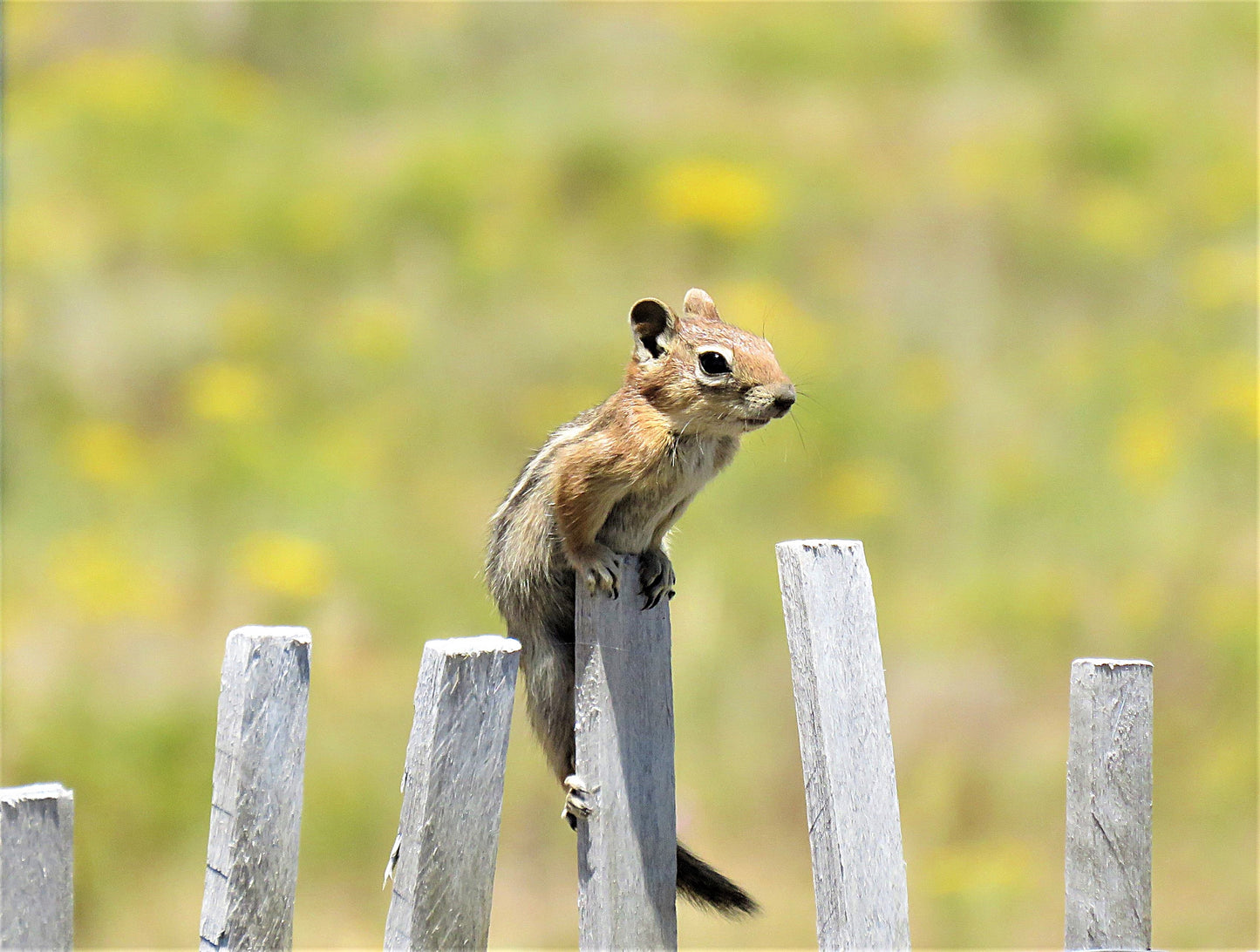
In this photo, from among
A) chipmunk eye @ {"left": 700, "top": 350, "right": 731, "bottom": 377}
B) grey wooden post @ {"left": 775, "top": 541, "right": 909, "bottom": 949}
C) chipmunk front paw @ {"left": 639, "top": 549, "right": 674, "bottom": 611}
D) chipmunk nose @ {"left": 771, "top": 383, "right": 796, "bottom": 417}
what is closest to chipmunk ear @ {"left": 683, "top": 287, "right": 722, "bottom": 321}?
chipmunk eye @ {"left": 700, "top": 350, "right": 731, "bottom": 377}

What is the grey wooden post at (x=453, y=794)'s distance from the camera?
8.16 ft

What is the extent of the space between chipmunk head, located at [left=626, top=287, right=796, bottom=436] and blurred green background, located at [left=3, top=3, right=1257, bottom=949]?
115 inches

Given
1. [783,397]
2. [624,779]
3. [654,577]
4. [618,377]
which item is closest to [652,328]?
[783,397]

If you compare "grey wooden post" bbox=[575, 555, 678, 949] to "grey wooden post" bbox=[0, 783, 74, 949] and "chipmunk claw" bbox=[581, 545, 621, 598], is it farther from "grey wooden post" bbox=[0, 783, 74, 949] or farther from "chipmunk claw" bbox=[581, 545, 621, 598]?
"grey wooden post" bbox=[0, 783, 74, 949]

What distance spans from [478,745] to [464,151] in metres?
9.86

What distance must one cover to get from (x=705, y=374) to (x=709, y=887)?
4.74 feet

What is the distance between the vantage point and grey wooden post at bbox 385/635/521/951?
8.16ft

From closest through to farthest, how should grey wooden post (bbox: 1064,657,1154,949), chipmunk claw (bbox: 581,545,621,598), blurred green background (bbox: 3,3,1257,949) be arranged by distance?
grey wooden post (bbox: 1064,657,1154,949)
chipmunk claw (bbox: 581,545,621,598)
blurred green background (bbox: 3,3,1257,949)

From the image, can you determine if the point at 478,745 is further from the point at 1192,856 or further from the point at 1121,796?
the point at 1192,856

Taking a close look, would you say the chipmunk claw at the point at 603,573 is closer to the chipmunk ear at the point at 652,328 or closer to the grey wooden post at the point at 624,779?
the grey wooden post at the point at 624,779

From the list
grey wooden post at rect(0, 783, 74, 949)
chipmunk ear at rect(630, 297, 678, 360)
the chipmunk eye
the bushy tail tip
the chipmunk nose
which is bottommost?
the bushy tail tip

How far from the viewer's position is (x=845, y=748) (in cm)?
264

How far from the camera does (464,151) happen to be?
456 inches

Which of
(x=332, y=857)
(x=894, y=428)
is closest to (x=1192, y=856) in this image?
(x=894, y=428)
